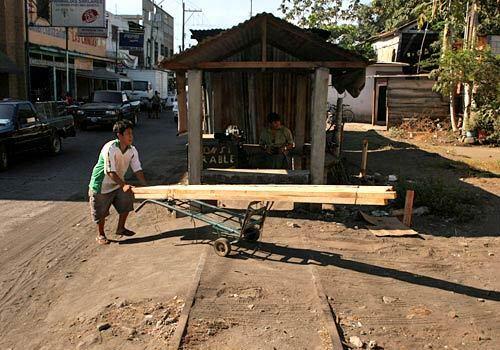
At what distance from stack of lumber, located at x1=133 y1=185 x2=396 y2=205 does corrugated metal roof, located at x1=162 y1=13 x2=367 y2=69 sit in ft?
8.28

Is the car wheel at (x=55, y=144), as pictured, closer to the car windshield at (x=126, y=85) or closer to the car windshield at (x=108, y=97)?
the car windshield at (x=108, y=97)

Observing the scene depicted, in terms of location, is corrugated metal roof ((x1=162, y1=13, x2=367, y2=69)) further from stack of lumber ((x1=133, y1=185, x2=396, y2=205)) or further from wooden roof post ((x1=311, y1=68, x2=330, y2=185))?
stack of lumber ((x1=133, y1=185, x2=396, y2=205))

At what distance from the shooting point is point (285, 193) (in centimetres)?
598

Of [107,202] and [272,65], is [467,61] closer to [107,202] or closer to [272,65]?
[272,65]

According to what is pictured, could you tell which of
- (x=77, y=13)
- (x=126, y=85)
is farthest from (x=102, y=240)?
(x=126, y=85)

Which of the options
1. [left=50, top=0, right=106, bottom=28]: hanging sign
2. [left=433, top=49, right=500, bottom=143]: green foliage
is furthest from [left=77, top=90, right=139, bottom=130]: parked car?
[left=433, top=49, right=500, bottom=143]: green foliage

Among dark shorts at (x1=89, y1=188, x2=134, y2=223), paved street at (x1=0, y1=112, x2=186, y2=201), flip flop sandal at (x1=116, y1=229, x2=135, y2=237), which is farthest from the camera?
paved street at (x1=0, y1=112, x2=186, y2=201)

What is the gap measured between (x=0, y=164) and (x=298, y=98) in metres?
7.14

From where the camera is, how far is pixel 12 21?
1096 inches

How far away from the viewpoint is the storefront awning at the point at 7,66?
Answer: 25.5m

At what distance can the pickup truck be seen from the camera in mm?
13102

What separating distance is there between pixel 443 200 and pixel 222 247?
14.6 ft

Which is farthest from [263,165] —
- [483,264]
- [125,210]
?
[483,264]

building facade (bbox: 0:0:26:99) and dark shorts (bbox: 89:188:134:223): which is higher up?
building facade (bbox: 0:0:26:99)
